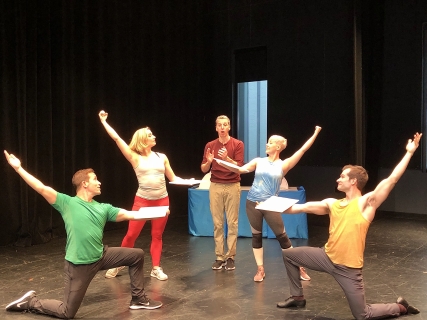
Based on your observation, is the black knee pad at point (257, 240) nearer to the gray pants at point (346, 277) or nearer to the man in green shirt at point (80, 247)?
the gray pants at point (346, 277)

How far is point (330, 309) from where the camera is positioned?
11.8 ft

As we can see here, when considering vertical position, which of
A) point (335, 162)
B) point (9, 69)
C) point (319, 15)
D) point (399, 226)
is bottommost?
point (399, 226)

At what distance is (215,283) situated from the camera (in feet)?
14.0

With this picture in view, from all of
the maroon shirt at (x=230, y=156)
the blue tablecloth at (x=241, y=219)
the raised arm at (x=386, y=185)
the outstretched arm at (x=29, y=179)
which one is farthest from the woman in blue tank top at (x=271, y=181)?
the blue tablecloth at (x=241, y=219)

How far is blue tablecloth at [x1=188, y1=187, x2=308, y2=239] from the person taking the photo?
20.1 feet

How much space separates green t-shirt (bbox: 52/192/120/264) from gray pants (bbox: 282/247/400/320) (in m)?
1.32

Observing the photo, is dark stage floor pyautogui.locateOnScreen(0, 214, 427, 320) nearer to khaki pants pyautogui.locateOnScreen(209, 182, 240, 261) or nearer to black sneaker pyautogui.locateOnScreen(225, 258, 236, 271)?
black sneaker pyautogui.locateOnScreen(225, 258, 236, 271)

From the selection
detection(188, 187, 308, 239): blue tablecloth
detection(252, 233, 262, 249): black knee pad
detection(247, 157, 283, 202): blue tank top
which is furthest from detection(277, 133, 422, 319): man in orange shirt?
detection(188, 187, 308, 239): blue tablecloth

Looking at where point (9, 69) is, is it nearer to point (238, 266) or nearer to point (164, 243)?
point (164, 243)

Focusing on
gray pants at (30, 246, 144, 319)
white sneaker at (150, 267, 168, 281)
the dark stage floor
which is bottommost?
the dark stage floor

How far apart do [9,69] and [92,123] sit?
1.27 meters

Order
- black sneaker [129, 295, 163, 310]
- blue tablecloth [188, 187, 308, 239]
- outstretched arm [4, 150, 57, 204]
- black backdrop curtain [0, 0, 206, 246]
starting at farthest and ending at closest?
blue tablecloth [188, 187, 308, 239] < black backdrop curtain [0, 0, 206, 246] < black sneaker [129, 295, 163, 310] < outstretched arm [4, 150, 57, 204]

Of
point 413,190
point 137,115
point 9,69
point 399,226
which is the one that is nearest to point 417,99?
point 413,190

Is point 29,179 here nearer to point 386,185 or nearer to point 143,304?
point 143,304
